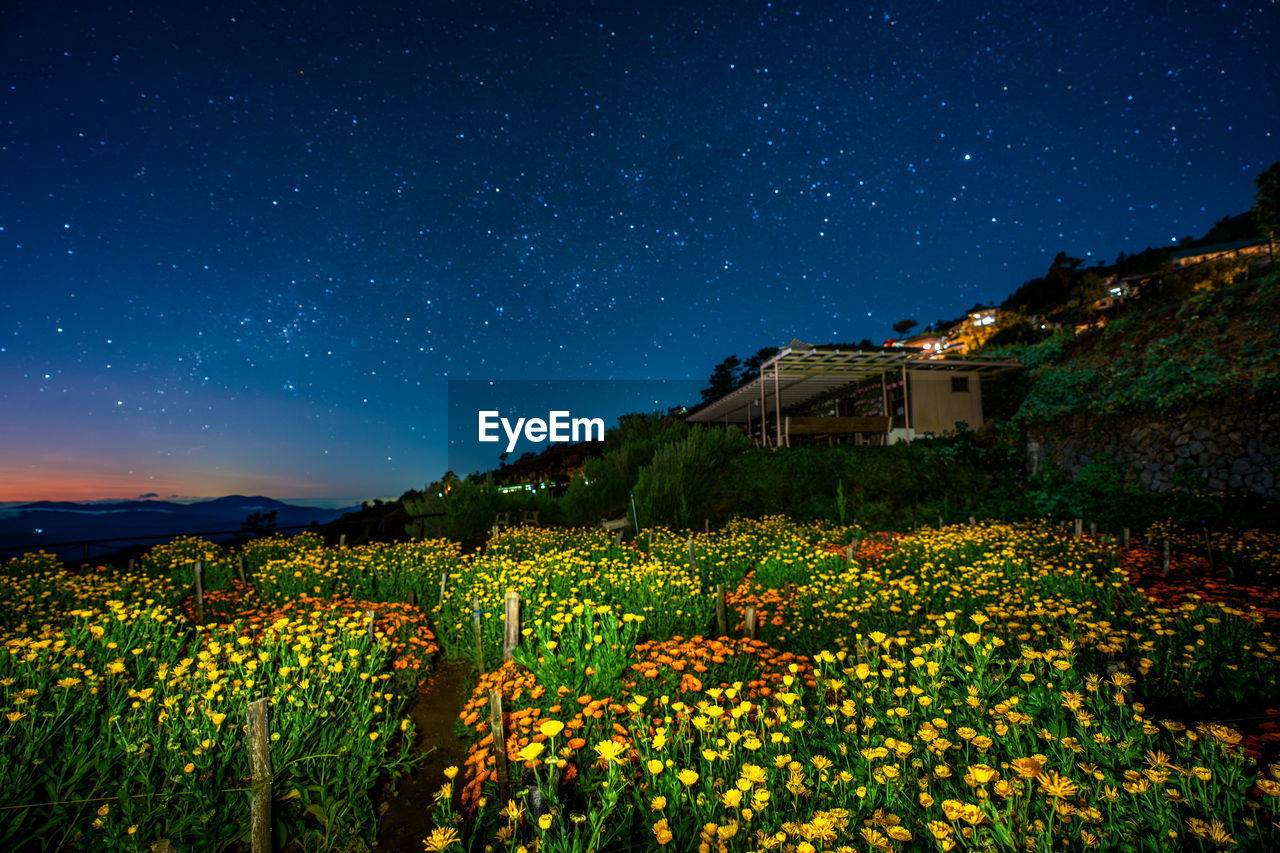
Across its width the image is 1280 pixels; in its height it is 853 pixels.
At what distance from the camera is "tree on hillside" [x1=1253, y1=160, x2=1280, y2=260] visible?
62.5ft

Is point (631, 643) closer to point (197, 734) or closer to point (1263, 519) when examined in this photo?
point (197, 734)

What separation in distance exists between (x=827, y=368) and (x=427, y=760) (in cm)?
1741

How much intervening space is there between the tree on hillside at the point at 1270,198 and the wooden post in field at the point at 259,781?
31.3m

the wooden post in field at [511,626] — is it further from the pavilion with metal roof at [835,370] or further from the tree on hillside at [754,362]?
the tree on hillside at [754,362]

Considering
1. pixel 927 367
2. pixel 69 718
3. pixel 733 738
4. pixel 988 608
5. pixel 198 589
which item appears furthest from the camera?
pixel 927 367

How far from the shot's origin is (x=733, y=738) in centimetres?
240

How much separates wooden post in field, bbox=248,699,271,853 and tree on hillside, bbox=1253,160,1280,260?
3130 centimetres

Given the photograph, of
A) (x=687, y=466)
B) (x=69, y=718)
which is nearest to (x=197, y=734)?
(x=69, y=718)

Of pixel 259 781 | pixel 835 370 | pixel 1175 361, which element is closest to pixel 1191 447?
pixel 1175 361

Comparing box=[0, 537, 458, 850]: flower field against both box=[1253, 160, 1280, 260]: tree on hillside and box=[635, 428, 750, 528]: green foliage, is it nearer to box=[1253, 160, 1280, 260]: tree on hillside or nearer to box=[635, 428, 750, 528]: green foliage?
box=[635, 428, 750, 528]: green foliage

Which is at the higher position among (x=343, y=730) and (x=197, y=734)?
(x=197, y=734)

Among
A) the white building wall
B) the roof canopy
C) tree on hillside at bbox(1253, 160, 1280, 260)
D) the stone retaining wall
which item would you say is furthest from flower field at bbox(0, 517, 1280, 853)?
Result: tree on hillside at bbox(1253, 160, 1280, 260)

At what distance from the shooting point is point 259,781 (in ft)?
8.30

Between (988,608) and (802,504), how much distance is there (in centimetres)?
923
